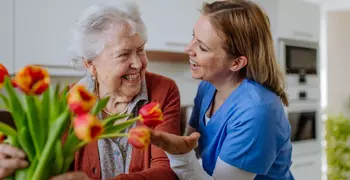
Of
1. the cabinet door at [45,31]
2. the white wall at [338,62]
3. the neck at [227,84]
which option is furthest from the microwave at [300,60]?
the neck at [227,84]

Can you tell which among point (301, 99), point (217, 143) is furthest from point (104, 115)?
point (301, 99)

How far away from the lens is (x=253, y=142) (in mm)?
1118

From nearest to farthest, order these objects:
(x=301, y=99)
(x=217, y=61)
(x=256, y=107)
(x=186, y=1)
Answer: (x=256, y=107), (x=217, y=61), (x=186, y=1), (x=301, y=99)

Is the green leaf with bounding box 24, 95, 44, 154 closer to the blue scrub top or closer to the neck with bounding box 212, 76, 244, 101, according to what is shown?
the blue scrub top

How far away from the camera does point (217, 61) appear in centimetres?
124

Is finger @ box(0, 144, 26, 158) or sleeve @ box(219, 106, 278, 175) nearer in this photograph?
finger @ box(0, 144, 26, 158)

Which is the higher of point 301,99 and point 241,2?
point 241,2

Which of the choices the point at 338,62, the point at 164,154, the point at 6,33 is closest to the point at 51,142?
the point at 164,154

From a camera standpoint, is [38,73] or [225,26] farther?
[225,26]

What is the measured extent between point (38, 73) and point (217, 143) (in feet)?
2.43

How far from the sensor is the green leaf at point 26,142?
2.09ft

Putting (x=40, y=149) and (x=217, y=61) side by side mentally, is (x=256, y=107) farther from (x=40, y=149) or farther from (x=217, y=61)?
(x=40, y=149)

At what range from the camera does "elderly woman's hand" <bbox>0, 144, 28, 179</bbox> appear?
639 millimetres

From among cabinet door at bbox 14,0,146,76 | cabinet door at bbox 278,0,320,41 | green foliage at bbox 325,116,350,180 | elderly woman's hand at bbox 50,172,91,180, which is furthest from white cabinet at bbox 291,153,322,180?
elderly woman's hand at bbox 50,172,91,180
